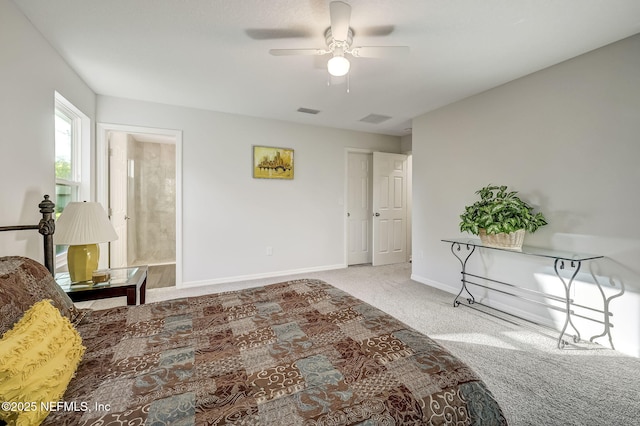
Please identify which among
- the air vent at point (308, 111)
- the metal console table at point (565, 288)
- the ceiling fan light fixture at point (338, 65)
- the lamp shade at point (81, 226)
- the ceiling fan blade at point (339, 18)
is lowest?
the metal console table at point (565, 288)

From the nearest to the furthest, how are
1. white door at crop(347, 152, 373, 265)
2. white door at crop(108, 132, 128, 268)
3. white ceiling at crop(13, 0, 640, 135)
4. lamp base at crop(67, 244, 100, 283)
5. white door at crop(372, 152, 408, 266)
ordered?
white ceiling at crop(13, 0, 640, 135), lamp base at crop(67, 244, 100, 283), white door at crop(108, 132, 128, 268), white door at crop(372, 152, 408, 266), white door at crop(347, 152, 373, 265)

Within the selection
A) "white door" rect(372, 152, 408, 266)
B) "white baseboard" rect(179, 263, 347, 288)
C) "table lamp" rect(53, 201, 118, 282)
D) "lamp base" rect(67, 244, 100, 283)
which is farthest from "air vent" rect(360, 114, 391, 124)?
"lamp base" rect(67, 244, 100, 283)

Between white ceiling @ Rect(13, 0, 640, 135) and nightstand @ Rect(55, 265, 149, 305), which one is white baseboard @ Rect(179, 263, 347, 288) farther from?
white ceiling @ Rect(13, 0, 640, 135)

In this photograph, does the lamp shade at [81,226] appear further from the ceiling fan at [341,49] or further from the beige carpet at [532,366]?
the ceiling fan at [341,49]

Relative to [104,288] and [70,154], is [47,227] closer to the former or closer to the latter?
[104,288]

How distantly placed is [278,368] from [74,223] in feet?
6.27

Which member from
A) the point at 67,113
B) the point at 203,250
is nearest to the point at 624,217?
the point at 203,250

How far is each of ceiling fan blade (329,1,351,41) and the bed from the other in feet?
5.56

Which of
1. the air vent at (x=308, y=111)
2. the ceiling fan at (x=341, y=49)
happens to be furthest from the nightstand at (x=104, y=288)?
the air vent at (x=308, y=111)

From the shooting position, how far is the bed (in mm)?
775

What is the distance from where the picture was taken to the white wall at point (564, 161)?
213 centimetres

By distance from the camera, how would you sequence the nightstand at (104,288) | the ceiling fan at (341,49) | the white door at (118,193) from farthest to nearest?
the white door at (118,193), the nightstand at (104,288), the ceiling fan at (341,49)

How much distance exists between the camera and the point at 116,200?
3.81 meters

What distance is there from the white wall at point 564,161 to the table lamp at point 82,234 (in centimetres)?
364
